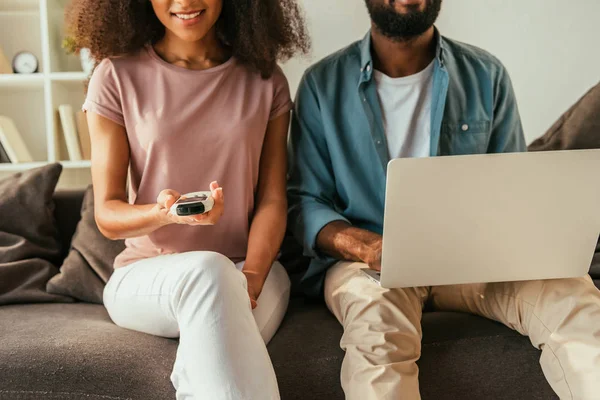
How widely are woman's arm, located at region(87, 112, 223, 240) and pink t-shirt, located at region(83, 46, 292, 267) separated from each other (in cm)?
3

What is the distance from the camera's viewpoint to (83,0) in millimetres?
1516

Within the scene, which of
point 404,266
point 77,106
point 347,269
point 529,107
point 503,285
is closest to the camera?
point 404,266

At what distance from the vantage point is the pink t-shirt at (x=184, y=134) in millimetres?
1434

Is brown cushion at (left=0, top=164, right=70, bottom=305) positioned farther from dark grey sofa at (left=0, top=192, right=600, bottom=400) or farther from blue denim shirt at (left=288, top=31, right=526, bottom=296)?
blue denim shirt at (left=288, top=31, right=526, bottom=296)

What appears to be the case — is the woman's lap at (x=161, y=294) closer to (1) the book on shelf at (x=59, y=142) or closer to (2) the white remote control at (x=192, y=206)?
(2) the white remote control at (x=192, y=206)

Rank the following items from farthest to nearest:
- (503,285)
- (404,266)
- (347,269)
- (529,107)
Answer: (529,107) → (347,269) → (503,285) → (404,266)

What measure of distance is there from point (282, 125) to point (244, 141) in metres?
0.13

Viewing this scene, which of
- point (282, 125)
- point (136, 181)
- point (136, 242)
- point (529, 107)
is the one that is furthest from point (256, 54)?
point (529, 107)

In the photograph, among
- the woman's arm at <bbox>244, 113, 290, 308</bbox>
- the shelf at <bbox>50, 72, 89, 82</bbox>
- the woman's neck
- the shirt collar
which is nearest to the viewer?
the woman's arm at <bbox>244, 113, 290, 308</bbox>

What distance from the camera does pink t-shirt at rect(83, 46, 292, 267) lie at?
4.70 ft

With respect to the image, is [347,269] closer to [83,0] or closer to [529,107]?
[83,0]

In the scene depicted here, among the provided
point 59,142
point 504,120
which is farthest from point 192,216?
point 59,142

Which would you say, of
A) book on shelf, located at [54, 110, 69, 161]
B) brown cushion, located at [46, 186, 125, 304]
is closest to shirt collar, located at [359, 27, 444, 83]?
brown cushion, located at [46, 186, 125, 304]

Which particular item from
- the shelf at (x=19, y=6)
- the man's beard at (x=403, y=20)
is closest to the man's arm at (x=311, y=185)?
the man's beard at (x=403, y=20)
